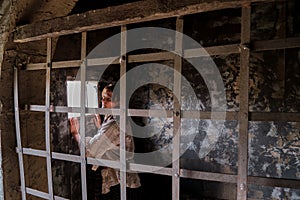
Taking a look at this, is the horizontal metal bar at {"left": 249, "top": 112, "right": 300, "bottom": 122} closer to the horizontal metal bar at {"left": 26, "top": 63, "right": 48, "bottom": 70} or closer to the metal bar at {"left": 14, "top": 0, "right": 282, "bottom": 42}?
the metal bar at {"left": 14, "top": 0, "right": 282, "bottom": 42}

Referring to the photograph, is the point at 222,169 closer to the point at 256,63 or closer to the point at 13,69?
the point at 256,63

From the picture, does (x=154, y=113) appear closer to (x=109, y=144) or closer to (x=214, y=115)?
(x=214, y=115)

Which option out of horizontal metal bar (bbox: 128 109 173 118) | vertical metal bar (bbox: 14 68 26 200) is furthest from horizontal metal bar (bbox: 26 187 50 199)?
horizontal metal bar (bbox: 128 109 173 118)

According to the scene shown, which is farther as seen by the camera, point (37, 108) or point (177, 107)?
point (37, 108)

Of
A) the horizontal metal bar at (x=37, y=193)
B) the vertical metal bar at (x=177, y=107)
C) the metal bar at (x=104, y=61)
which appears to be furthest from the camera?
the horizontal metal bar at (x=37, y=193)

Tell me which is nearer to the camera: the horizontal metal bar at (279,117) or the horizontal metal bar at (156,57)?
the horizontal metal bar at (279,117)

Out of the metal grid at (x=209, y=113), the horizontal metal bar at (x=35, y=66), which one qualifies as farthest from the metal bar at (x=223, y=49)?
the horizontal metal bar at (x=35, y=66)

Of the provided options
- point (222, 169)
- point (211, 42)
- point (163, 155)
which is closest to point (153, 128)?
point (163, 155)

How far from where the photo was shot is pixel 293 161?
6.74 feet

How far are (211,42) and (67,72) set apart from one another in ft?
4.05

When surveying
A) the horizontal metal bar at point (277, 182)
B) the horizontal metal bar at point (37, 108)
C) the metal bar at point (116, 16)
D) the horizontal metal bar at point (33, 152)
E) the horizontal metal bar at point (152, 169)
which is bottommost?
the horizontal metal bar at point (33, 152)

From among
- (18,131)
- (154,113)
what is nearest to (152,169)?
(154,113)

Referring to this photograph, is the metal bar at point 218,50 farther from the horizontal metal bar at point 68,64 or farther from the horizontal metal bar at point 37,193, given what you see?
the horizontal metal bar at point 37,193

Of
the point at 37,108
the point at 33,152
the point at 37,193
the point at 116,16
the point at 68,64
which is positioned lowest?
the point at 37,193
